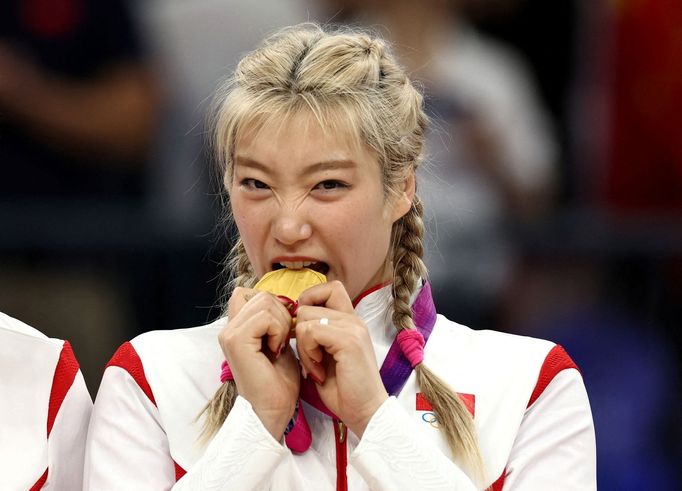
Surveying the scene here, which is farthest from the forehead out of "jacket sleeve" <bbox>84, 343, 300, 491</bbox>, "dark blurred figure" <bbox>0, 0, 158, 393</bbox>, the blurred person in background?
"dark blurred figure" <bbox>0, 0, 158, 393</bbox>

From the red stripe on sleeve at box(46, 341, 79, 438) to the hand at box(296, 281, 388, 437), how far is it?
0.56m

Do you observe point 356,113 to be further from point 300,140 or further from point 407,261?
point 407,261

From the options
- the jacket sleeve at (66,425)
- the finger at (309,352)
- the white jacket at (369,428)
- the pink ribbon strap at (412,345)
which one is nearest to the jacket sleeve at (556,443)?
the white jacket at (369,428)

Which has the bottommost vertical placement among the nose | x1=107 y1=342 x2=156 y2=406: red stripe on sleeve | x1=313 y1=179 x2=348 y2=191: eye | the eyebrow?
x1=107 y1=342 x2=156 y2=406: red stripe on sleeve

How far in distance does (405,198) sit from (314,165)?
0.31 metres

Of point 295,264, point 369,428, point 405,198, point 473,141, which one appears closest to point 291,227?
point 295,264

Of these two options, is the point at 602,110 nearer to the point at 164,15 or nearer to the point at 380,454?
the point at 164,15

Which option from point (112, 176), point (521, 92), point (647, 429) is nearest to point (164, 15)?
point (112, 176)

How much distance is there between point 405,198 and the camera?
3391mm

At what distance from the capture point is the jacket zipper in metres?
3.18

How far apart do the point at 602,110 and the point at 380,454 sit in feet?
8.16

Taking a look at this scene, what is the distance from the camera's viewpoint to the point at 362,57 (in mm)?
3344

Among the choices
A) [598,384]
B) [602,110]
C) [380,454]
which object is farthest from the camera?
[602,110]

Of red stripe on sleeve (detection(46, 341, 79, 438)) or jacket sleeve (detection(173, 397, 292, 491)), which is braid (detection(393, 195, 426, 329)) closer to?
jacket sleeve (detection(173, 397, 292, 491))
